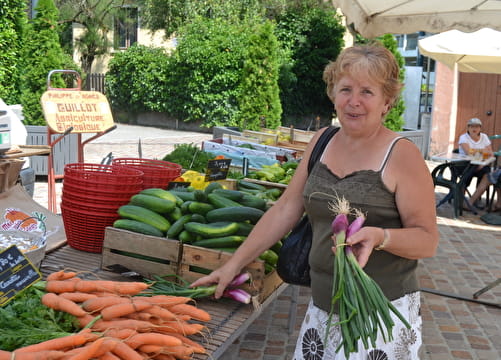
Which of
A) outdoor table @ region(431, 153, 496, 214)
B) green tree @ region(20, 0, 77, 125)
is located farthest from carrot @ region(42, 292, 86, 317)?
green tree @ region(20, 0, 77, 125)

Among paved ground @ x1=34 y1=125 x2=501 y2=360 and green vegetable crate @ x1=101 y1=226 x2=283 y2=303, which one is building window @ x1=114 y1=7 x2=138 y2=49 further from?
green vegetable crate @ x1=101 y1=226 x2=283 y2=303

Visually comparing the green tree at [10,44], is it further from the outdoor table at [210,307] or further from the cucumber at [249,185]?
the outdoor table at [210,307]

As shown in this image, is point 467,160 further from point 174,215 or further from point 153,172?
point 174,215

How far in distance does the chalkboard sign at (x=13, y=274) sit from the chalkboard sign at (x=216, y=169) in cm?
196

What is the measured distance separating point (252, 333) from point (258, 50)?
13.3 m

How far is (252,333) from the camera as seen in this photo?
5074 mm

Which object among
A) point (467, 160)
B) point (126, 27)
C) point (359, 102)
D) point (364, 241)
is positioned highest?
point (126, 27)

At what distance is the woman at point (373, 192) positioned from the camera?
2256 mm

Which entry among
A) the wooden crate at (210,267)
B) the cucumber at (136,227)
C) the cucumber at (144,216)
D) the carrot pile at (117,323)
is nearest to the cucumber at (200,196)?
the cucumber at (144,216)

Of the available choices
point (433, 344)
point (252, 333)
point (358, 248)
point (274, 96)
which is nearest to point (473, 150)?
point (433, 344)

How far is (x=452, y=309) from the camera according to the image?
5.77 m

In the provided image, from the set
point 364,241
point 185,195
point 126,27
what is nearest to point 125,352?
point 364,241

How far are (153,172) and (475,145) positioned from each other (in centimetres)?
832

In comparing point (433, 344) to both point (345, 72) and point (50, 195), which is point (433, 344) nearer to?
point (345, 72)
